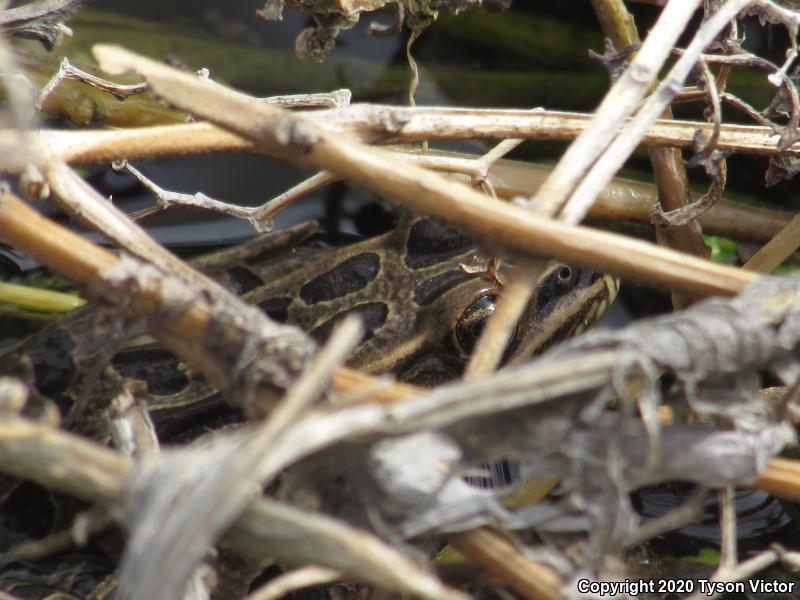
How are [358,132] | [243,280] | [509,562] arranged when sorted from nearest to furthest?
[509,562] → [358,132] → [243,280]

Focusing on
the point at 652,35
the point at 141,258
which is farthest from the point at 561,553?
the point at 652,35

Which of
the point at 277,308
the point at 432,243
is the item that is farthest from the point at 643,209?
the point at 277,308

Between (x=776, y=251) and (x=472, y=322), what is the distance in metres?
0.86

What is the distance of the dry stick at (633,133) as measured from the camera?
5.26 ft

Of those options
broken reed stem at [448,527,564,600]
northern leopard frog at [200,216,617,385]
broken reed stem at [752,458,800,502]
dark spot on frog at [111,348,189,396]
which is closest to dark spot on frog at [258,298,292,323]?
Result: northern leopard frog at [200,216,617,385]

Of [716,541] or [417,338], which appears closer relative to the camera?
[716,541]

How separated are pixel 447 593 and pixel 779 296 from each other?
0.72 metres

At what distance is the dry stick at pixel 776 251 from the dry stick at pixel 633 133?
88 cm

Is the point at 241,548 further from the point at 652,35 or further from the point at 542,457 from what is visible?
the point at 652,35

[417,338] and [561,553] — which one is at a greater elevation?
[561,553]

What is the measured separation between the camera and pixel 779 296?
4.66ft

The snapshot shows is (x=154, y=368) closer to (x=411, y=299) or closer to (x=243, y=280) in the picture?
(x=243, y=280)

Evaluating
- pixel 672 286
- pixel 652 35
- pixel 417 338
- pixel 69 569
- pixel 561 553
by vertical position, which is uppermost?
pixel 652 35

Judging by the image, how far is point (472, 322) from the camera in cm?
258
